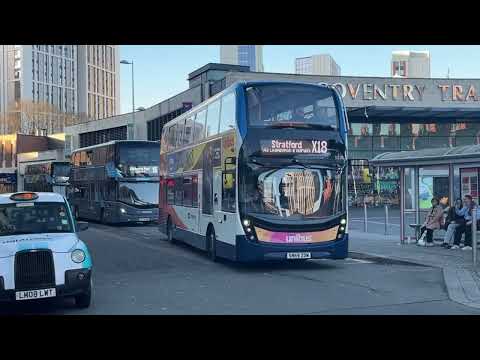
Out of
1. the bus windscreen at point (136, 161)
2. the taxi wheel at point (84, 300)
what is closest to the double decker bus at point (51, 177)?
the bus windscreen at point (136, 161)

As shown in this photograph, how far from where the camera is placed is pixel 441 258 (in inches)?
602

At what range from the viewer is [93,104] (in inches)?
5458

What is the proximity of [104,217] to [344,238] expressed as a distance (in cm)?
1863

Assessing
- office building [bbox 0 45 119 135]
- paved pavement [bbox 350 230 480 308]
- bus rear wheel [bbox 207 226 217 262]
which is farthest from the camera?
office building [bbox 0 45 119 135]

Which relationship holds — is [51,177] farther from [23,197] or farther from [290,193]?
[23,197]

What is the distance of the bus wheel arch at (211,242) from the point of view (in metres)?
15.7

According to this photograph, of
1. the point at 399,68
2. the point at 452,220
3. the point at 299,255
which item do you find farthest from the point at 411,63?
the point at 299,255

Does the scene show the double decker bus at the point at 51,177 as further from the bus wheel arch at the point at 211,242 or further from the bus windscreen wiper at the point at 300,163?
the bus windscreen wiper at the point at 300,163

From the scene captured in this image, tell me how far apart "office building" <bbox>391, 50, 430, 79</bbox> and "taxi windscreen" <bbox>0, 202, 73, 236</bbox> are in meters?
124

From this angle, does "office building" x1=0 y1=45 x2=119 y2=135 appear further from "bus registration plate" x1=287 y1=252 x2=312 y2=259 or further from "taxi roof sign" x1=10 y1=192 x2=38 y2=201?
"taxi roof sign" x1=10 y1=192 x2=38 y2=201

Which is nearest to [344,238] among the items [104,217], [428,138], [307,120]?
[307,120]

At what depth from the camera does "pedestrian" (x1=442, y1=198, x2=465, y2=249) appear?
17.0 meters

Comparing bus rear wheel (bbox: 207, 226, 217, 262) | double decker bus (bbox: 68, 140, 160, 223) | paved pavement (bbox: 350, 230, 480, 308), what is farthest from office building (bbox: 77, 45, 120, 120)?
bus rear wheel (bbox: 207, 226, 217, 262)
